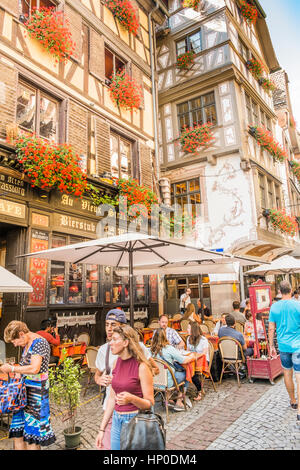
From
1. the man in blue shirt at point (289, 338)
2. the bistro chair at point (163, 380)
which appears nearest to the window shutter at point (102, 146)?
the bistro chair at point (163, 380)

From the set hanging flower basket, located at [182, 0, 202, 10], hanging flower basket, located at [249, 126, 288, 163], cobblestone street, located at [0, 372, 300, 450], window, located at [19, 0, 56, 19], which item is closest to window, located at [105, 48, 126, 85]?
window, located at [19, 0, 56, 19]

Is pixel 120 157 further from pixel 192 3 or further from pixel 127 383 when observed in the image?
pixel 192 3

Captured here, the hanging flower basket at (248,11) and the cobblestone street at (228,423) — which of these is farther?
the hanging flower basket at (248,11)

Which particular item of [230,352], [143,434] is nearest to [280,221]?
[230,352]

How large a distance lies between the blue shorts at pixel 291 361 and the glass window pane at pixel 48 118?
23.8 ft

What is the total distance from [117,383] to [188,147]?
13014 mm

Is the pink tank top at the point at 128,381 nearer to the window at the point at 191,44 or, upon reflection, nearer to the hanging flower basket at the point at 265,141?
the hanging flower basket at the point at 265,141

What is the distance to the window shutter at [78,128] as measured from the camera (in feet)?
29.5

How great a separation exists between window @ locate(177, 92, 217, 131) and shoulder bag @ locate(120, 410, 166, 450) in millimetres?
13780

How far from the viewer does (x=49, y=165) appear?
23.7 feet

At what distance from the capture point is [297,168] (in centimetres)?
2219

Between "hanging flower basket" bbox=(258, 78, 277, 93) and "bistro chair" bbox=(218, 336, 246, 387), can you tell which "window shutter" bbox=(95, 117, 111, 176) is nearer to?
"bistro chair" bbox=(218, 336, 246, 387)

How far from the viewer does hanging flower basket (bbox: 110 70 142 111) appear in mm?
10695

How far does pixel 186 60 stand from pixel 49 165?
1085 cm
